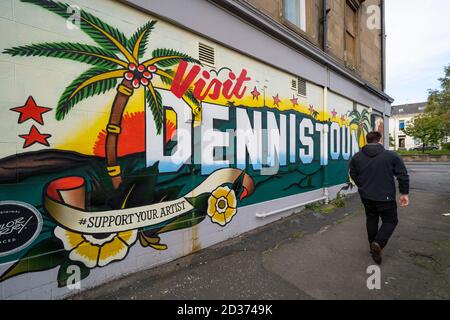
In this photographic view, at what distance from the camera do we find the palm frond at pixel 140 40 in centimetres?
324

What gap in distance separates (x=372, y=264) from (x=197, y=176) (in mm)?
2960

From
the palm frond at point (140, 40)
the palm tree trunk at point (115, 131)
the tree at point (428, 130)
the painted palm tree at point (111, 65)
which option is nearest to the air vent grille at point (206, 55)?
the painted palm tree at point (111, 65)

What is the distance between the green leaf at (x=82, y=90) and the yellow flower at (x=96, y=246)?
1359 millimetres

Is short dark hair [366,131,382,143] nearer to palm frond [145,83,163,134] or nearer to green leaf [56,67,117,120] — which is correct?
palm frond [145,83,163,134]

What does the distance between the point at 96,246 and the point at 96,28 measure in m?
2.70

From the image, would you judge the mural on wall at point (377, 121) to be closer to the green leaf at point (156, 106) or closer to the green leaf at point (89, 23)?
the green leaf at point (156, 106)

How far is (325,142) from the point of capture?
7297 mm

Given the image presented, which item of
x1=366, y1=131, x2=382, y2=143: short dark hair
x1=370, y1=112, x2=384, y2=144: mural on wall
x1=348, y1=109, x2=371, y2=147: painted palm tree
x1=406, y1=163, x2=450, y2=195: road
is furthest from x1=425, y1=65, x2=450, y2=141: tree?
x1=366, y1=131, x2=382, y2=143: short dark hair

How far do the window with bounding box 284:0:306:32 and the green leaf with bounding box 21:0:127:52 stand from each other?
5.07 meters

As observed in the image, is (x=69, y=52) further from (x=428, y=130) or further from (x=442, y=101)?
(x=428, y=130)

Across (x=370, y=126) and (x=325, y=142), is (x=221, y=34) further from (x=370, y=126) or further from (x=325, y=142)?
(x=370, y=126)

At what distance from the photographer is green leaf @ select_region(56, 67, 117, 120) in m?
2.68

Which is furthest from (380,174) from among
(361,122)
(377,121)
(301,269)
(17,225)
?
(377,121)

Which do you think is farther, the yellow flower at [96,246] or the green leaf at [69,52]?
the yellow flower at [96,246]
